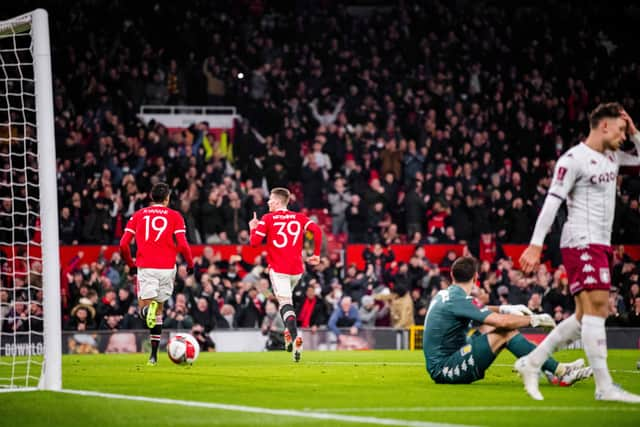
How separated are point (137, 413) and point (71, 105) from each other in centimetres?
2312

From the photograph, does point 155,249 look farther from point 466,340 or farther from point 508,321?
point 508,321

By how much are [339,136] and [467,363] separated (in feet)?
65.3

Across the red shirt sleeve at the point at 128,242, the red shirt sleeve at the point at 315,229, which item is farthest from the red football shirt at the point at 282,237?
the red shirt sleeve at the point at 128,242

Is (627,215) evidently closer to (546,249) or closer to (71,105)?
(546,249)

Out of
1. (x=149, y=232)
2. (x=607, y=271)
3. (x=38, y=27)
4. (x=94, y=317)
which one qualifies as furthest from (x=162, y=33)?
(x=607, y=271)

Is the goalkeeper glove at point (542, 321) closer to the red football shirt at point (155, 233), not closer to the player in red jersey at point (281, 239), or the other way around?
the player in red jersey at point (281, 239)

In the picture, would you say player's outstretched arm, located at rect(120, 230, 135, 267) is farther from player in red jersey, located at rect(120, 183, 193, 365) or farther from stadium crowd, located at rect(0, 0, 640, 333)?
stadium crowd, located at rect(0, 0, 640, 333)

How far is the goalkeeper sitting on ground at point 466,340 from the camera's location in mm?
10023

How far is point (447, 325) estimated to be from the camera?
34.6 feet

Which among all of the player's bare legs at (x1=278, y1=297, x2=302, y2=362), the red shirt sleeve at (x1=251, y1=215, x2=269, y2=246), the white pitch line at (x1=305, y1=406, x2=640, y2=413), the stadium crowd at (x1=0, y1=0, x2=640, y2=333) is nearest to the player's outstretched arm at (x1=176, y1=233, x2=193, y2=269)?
the red shirt sleeve at (x1=251, y1=215, x2=269, y2=246)

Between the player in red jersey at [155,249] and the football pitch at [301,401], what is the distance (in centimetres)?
151

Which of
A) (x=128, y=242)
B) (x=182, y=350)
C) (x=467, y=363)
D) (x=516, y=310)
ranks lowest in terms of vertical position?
(x=182, y=350)

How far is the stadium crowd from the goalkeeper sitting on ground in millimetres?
10972

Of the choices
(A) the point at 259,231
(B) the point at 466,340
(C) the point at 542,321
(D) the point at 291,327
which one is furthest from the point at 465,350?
(A) the point at 259,231
